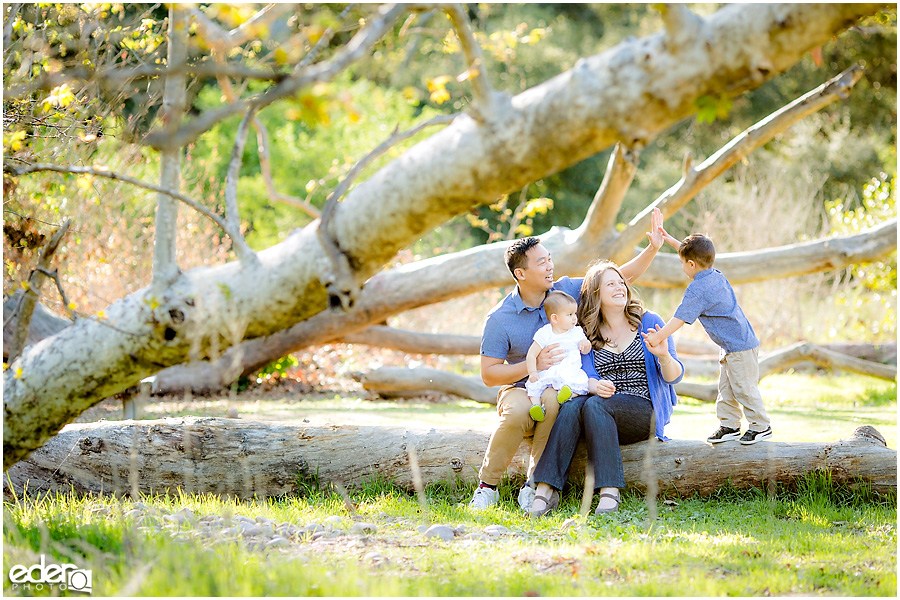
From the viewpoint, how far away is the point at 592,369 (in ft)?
14.4

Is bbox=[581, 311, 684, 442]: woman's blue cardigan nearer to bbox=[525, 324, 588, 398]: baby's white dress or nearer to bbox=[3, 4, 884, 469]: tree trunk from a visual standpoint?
bbox=[525, 324, 588, 398]: baby's white dress

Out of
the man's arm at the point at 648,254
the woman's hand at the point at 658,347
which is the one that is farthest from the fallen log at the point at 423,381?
the woman's hand at the point at 658,347

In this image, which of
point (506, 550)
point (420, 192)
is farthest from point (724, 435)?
point (420, 192)

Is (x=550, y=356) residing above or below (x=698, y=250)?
below

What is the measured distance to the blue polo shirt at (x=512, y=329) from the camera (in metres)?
4.45

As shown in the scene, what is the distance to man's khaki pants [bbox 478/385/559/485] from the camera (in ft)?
13.8

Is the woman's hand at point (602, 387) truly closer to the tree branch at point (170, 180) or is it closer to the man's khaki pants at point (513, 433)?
the man's khaki pants at point (513, 433)

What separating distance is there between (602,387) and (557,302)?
0.51 metres

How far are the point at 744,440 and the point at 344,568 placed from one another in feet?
7.61

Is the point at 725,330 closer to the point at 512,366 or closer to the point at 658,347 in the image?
the point at 658,347

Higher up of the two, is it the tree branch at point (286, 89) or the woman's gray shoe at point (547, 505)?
the tree branch at point (286, 89)

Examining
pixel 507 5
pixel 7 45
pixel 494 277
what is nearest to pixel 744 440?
pixel 494 277

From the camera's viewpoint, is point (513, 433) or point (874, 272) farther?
point (874, 272)

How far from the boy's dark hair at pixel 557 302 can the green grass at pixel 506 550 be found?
39.1 inches
